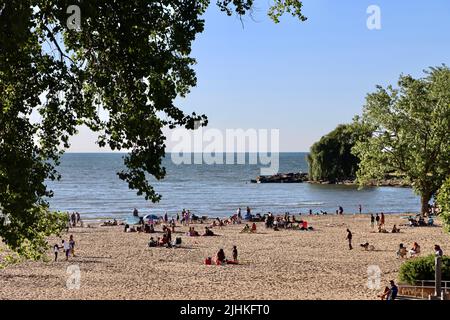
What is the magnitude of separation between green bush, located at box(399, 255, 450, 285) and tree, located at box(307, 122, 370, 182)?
11496 centimetres

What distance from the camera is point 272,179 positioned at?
156 meters

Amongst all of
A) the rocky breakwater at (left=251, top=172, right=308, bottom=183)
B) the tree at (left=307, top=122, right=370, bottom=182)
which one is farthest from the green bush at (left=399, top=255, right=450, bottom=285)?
the rocky breakwater at (left=251, top=172, right=308, bottom=183)

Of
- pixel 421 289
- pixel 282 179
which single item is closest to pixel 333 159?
pixel 282 179

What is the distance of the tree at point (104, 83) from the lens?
10.2m

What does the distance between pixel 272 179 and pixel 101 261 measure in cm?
12632

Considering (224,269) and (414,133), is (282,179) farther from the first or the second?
(224,269)

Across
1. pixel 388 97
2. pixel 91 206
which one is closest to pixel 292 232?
pixel 388 97

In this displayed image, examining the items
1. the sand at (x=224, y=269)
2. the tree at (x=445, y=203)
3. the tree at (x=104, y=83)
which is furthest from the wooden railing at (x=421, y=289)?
the tree at (x=104, y=83)

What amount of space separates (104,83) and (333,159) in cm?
13473

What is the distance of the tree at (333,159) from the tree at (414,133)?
86589 mm

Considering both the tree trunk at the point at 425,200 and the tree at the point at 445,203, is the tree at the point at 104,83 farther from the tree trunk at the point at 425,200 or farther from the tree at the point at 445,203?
the tree trunk at the point at 425,200

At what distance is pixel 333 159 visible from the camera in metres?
142

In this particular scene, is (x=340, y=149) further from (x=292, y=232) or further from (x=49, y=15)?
(x=49, y=15)

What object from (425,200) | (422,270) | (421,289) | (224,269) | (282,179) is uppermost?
(425,200)
